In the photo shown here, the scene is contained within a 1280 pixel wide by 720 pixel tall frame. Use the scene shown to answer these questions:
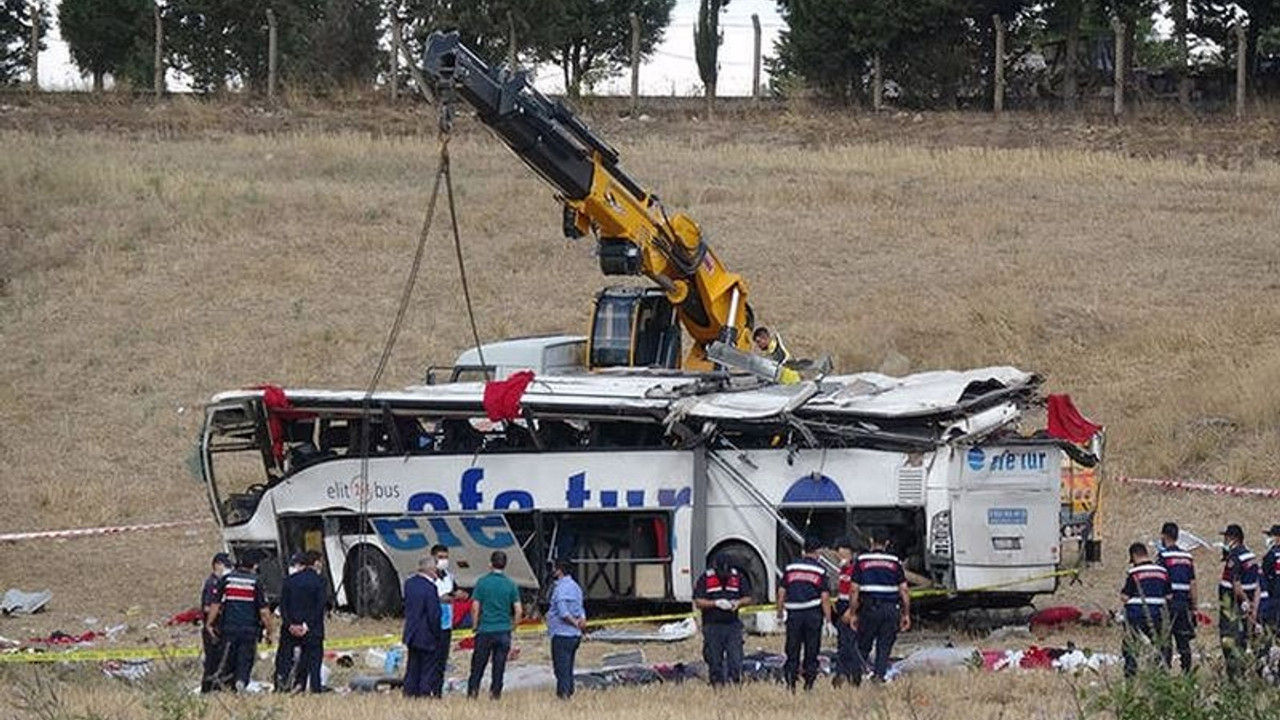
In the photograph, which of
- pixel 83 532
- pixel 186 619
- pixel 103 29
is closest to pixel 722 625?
pixel 186 619

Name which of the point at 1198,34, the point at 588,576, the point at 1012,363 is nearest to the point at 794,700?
the point at 588,576

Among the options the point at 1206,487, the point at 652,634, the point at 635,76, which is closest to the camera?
the point at 652,634

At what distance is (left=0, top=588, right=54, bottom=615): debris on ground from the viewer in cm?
2559

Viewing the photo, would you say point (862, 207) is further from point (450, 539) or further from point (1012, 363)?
point (450, 539)

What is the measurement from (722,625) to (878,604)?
1270 millimetres

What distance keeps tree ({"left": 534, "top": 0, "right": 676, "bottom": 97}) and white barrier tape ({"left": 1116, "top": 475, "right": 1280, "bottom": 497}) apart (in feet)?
125

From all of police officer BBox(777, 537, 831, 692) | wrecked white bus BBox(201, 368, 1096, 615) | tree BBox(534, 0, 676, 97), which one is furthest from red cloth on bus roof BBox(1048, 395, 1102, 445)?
tree BBox(534, 0, 676, 97)

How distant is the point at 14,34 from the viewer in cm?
7406

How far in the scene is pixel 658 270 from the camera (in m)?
26.7

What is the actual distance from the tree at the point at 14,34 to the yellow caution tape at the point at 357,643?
5334cm

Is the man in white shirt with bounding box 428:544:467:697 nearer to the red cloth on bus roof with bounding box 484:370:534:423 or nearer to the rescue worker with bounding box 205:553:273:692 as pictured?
the rescue worker with bounding box 205:553:273:692

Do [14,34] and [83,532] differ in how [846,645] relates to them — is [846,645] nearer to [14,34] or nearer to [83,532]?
[83,532]

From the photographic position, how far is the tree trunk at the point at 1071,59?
58.2m

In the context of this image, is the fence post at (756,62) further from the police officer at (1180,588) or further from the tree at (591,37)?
the police officer at (1180,588)
